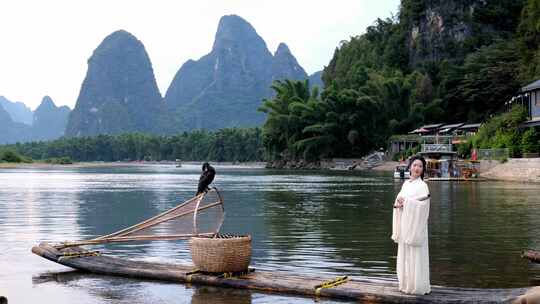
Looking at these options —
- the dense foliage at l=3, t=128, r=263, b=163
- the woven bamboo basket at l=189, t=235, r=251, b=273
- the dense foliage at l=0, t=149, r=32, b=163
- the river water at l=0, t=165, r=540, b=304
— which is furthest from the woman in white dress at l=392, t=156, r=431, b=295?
the dense foliage at l=3, t=128, r=263, b=163

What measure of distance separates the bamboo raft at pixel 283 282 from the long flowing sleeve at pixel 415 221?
619 mm

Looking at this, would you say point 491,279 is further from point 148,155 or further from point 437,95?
point 148,155

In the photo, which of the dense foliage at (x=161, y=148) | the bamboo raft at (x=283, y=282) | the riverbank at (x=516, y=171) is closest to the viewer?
the bamboo raft at (x=283, y=282)

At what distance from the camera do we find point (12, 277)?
1002cm

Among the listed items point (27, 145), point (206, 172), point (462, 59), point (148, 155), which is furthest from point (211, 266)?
point (27, 145)

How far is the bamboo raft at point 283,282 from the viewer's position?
7337 millimetres

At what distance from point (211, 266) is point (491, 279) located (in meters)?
3.97

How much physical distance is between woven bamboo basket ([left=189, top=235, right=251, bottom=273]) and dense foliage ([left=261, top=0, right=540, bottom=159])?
178 ft

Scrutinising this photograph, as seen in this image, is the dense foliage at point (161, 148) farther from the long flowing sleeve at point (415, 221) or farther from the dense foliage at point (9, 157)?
the long flowing sleeve at point (415, 221)

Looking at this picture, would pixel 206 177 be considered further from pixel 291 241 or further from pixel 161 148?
pixel 161 148

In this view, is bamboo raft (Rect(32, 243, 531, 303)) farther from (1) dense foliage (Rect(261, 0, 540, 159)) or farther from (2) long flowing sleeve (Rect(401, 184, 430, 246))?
(1) dense foliage (Rect(261, 0, 540, 159))

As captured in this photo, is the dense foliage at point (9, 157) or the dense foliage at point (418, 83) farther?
the dense foliage at point (9, 157)

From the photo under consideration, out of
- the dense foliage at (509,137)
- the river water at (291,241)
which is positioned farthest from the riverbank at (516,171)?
the river water at (291,241)

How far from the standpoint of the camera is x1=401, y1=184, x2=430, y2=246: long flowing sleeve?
7.36m
